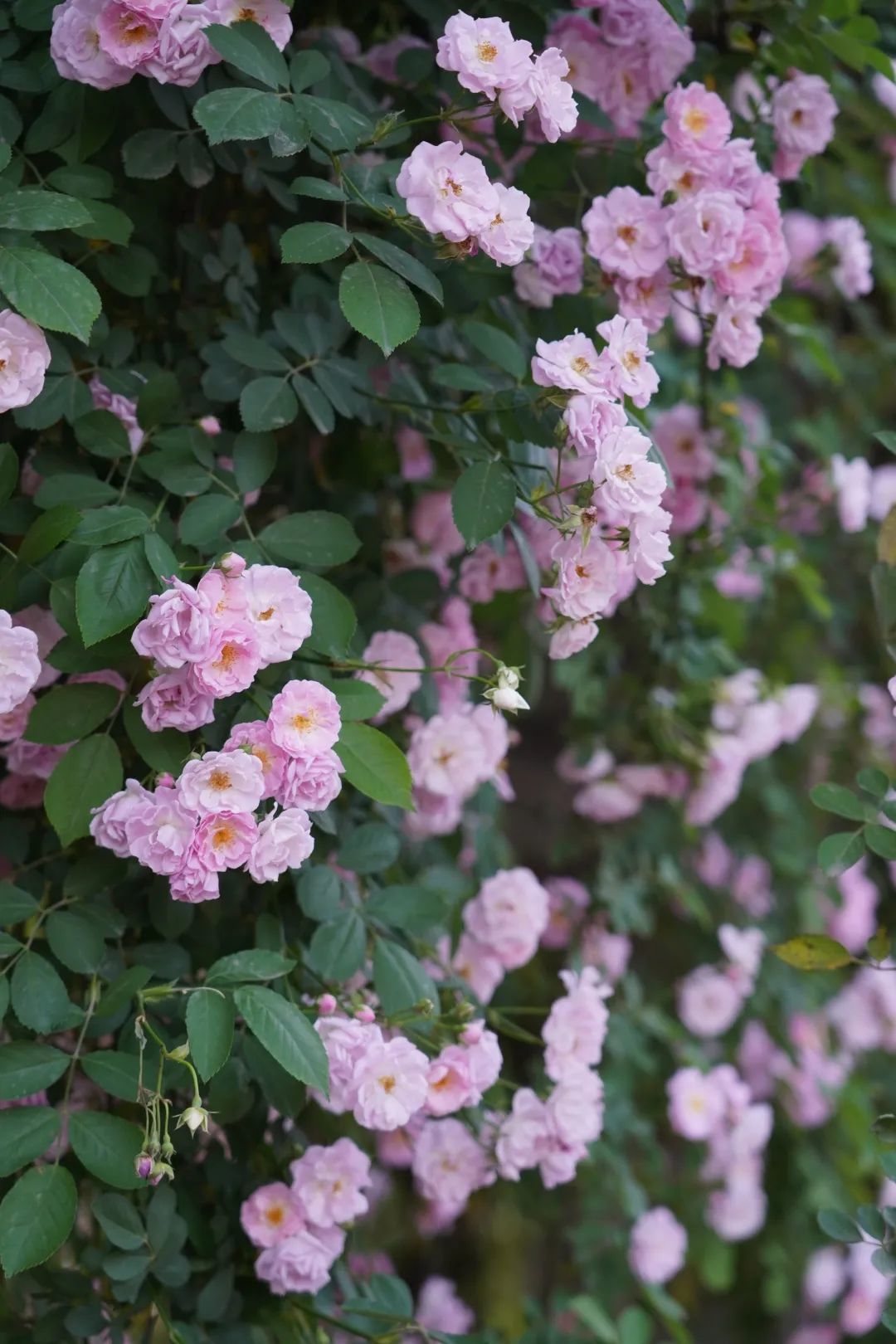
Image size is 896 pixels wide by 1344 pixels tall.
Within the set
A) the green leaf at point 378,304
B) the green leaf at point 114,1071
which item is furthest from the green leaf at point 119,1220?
the green leaf at point 378,304

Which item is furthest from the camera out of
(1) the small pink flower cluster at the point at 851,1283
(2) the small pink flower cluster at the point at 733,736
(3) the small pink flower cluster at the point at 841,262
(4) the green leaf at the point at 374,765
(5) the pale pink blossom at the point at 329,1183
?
(1) the small pink flower cluster at the point at 851,1283

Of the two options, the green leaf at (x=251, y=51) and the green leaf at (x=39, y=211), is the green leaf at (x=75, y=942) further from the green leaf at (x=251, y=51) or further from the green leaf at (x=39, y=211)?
the green leaf at (x=251, y=51)

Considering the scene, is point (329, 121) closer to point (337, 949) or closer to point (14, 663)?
point (14, 663)

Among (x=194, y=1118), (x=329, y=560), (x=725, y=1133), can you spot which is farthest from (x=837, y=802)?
(x=725, y=1133)

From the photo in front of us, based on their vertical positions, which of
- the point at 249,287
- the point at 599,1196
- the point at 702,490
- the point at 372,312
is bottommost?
the point at 599,1196

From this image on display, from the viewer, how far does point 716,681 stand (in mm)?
1702

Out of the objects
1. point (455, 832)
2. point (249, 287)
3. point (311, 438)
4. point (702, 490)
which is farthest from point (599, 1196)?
point (249, 287)

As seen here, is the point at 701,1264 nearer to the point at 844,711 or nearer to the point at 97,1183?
the point at 844,711

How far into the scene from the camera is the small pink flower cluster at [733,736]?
1.68 m

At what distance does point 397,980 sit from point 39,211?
67 cm

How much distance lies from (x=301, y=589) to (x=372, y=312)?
0.21 meters

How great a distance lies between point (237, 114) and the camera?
2.97 feet

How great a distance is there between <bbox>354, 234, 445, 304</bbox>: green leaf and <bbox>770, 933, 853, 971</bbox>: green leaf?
2.15ft

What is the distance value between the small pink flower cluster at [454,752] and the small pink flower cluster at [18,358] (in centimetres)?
49
